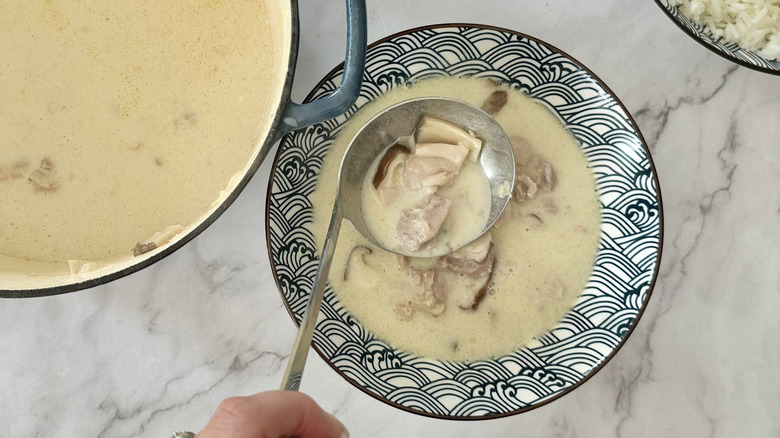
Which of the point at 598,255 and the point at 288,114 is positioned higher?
the point at 288,114

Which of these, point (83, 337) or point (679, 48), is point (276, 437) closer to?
point (83, 337)

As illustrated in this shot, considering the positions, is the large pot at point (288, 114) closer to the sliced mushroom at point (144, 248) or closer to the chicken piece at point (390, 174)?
the sliced mushroom at point (144, 248)

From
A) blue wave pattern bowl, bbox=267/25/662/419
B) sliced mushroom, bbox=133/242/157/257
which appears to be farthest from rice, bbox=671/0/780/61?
sliced mushroom, bbox=133/242/157/257

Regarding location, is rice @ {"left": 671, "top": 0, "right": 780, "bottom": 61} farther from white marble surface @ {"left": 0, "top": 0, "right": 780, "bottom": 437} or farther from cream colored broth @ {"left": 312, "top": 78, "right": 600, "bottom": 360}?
cream colored broth @ {"left": 312, "top": 78, "right": 600, "bottom": 360}

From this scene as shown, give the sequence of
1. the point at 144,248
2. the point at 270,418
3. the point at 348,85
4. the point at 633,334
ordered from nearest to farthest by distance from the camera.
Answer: the point at 270,418
the point at 348,85
the point at 144,248
the point at 633,334

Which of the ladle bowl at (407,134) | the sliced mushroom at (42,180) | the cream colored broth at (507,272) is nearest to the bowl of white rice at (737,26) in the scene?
the cream colored broth at (507,272)

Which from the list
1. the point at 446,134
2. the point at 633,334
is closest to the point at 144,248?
the point at 446,134

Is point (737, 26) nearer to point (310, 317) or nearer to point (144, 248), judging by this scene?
point (310, 317)

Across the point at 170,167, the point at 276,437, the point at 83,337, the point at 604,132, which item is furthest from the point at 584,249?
the point at 83,337

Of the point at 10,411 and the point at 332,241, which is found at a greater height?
the point at 332,241
